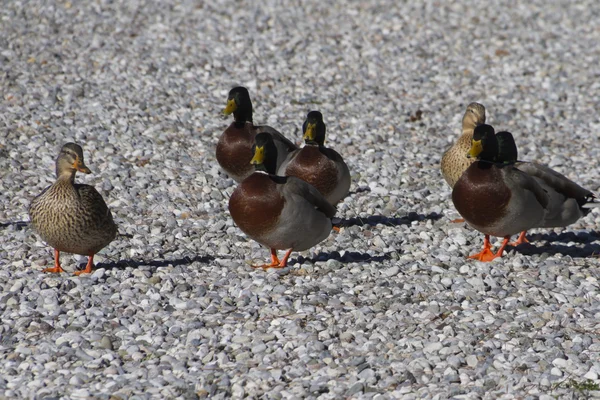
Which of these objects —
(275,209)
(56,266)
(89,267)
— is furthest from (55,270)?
(275,209)

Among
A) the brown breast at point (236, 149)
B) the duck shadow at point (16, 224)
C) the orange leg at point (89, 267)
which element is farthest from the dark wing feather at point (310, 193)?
the duck shadow at point (16, 224)

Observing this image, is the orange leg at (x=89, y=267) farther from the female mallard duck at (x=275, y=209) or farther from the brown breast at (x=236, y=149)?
the brown breast at (x=236, y=149)

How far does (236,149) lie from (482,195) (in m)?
2.25

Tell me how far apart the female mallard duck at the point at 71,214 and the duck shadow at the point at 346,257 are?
1478 mm

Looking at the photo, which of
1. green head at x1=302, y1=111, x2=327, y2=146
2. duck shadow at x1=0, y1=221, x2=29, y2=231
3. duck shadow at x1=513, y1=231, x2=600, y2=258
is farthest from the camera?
green head at x1=302, y1=111, x2=327, y2=146

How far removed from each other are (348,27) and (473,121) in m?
5.04

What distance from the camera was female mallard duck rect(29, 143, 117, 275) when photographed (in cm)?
612

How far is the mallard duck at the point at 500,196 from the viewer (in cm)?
675

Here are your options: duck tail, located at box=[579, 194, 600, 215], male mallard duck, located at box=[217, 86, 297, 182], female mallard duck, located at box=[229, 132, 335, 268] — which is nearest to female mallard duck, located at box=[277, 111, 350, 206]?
male mallard duck, located at box=[217, 86, 297, 182]

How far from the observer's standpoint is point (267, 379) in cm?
491

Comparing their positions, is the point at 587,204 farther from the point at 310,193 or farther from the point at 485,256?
the point at 310,193

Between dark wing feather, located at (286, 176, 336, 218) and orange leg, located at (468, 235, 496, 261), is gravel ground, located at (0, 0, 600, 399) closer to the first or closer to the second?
orange leg, located at (468, 235, 496, 261)

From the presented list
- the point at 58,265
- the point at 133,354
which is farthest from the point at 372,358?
the point at 58,265

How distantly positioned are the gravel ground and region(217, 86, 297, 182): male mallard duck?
367mm
